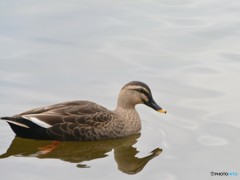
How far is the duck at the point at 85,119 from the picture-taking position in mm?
11148

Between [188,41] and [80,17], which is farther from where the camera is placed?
[80,17]

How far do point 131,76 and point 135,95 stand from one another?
168 centimetres

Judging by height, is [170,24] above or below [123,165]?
above

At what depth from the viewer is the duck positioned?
1115 cm

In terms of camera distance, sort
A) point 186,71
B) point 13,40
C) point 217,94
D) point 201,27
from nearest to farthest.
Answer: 1. point 217,94
2. point 186,71
3. point 13,40
4. point 201,27

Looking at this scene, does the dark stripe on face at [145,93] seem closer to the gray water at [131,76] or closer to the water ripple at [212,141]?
the gray water at [131,76]

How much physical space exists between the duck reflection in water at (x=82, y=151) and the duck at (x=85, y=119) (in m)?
0.12

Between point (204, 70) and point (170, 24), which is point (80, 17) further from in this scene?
point (204, 70)

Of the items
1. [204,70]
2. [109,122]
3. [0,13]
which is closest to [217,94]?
[204,70]

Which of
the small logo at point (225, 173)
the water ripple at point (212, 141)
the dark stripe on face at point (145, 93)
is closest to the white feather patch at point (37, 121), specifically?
the dark stripe on face at point (145, 93)

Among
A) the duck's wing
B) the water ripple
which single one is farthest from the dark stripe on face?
the water ripple

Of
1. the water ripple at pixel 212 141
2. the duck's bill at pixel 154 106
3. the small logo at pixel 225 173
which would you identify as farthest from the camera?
the duck's bill at pixel 154 106

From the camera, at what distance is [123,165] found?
1059cm

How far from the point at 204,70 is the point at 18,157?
495 centimetres
